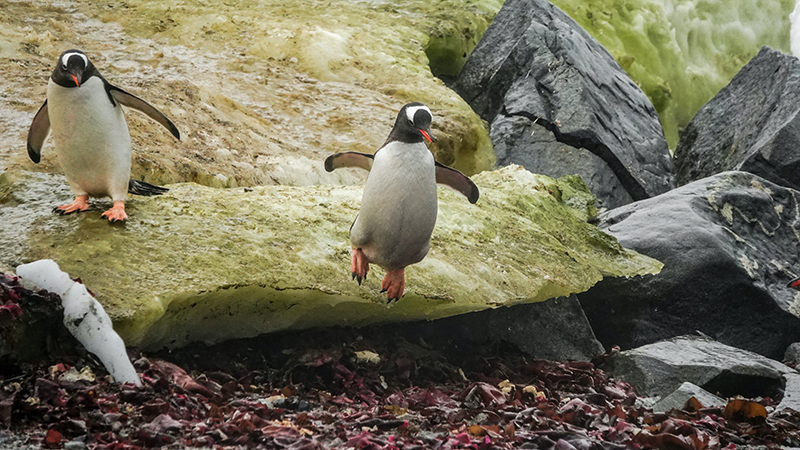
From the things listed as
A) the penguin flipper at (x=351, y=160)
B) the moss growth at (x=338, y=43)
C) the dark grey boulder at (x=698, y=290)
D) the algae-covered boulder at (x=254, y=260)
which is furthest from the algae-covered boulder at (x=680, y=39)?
the penguin flipper at (x=351, y=160)

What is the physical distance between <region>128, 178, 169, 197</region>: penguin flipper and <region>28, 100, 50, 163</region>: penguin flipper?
1.83ft

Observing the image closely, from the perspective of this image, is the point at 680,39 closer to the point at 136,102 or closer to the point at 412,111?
the point at 412,111

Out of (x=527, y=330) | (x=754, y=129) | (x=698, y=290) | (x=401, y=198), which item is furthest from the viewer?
(x=754, y=129)

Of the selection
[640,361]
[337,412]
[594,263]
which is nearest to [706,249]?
[594,263]

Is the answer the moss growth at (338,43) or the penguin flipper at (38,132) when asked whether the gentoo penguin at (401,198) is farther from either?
the moss growth at (338,43)

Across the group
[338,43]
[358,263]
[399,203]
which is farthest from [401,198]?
[338,43]

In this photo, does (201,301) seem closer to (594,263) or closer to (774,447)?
(774,447)

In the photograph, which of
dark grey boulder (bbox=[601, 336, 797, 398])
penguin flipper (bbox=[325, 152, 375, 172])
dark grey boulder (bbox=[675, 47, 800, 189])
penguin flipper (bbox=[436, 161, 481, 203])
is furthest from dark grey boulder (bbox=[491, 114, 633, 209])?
penguin flipper (bbox=[325, 152, 375, 172])

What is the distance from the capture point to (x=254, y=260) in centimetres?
377

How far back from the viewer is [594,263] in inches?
212

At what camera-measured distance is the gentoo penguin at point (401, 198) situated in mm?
3150

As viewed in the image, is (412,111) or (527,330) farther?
(527,330)

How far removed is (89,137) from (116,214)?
440mm

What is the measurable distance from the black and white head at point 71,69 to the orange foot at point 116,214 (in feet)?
2.22
